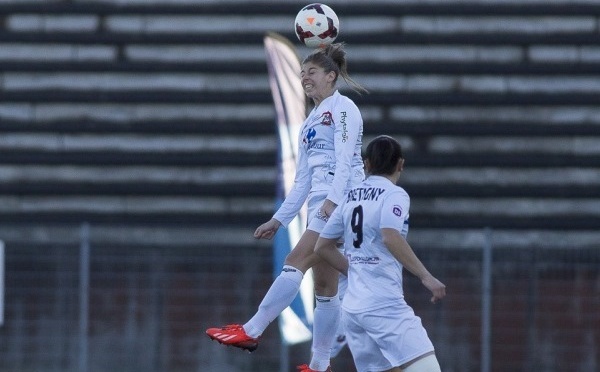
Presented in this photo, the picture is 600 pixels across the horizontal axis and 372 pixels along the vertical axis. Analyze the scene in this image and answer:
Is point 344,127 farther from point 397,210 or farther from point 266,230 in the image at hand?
point 397,210

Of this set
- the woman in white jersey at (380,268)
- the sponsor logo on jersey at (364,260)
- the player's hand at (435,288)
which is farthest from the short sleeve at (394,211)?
the player's hand at (435,288)

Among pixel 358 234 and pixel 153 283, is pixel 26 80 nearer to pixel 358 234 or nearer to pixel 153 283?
pixel 153 283

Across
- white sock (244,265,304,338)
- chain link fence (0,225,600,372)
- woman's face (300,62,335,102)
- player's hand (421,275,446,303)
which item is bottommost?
chain link fence (0,225,600,372)

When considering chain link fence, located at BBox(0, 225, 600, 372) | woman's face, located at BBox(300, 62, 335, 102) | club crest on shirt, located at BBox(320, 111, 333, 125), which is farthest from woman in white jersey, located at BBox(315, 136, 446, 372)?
chain link fence, located at BBox(0, 225, 600, 372)

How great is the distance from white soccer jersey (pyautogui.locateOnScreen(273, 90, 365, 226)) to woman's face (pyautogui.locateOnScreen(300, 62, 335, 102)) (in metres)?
0.06

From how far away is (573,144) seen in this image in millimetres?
14766

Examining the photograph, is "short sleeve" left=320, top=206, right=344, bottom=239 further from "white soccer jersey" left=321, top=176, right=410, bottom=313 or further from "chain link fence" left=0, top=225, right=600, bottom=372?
"chain link fence" left=0, top=225, right=600, bottom=372

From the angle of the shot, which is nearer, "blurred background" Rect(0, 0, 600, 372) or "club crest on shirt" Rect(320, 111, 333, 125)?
"club crest on shirt" Rect(320, 111, 333, 125)

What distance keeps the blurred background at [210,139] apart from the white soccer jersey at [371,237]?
6.05 meters

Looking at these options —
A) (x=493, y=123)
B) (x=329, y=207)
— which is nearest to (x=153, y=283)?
(x=493, y=123)

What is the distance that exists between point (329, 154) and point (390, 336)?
4.72 feet

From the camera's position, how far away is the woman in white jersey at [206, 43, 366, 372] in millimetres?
8578

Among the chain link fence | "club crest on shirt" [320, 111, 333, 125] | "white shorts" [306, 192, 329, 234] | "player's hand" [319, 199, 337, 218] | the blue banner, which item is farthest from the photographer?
the chain link fence

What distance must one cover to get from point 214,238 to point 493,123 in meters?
3.04
